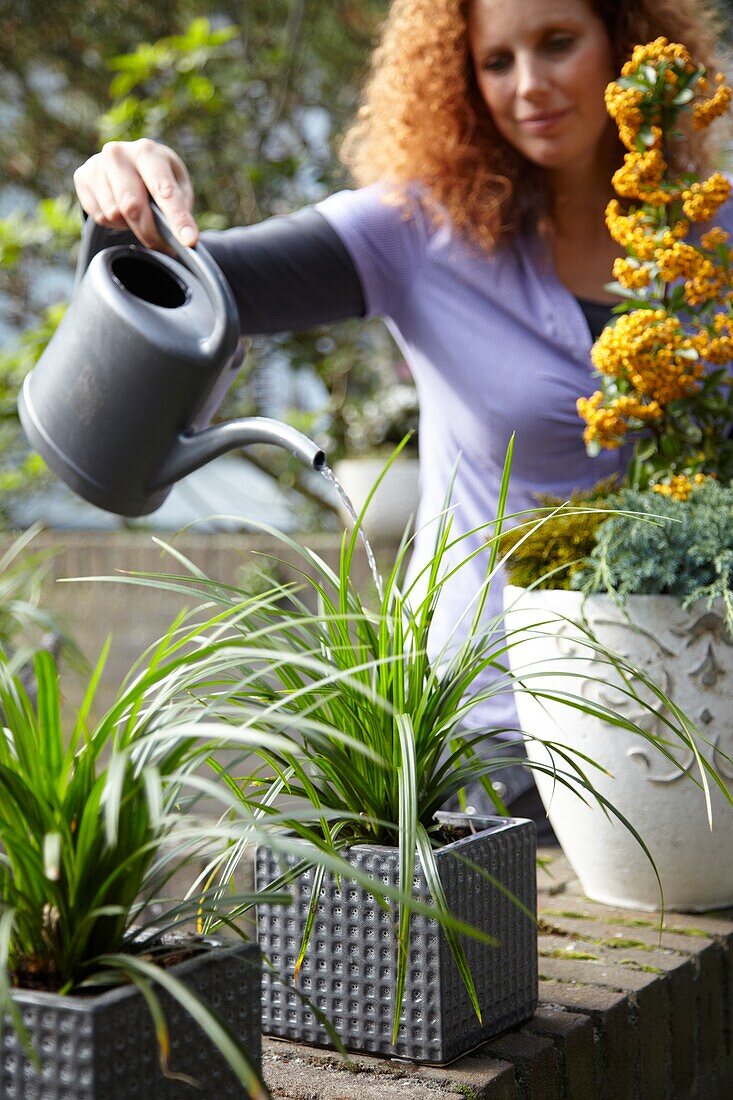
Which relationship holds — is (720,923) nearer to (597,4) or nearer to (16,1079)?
(16,1079)

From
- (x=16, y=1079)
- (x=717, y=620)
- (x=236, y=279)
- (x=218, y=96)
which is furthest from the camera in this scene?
(x=218, y=96)

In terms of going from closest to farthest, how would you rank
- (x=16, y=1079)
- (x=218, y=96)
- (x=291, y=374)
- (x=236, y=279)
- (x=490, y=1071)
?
(x=16, y=1079)
(x=490, y=1071)
(x=236, y=279)
(x=218, y=96)
(x=291, y=374)

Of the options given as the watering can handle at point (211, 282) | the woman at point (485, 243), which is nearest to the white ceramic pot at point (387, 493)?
the woman at point (485, 243)

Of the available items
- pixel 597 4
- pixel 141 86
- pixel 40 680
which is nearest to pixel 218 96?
pixel 141 86

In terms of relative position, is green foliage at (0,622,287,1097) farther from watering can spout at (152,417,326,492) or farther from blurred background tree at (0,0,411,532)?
blurred background tree at (0,0,411,532)

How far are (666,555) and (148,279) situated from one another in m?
0.66

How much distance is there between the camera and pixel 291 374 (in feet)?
15.5

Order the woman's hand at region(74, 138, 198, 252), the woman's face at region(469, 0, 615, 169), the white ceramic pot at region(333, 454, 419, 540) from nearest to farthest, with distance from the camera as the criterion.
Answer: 1. the woman's hand at region(74, 138, 198, 252)
2. the woman's face at region(469, 0, 615, 169)
3. the white ceramic pot at region(333, 454, 419, 540)

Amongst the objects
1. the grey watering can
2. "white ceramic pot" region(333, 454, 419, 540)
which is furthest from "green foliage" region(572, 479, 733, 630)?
"white ceramic pot" region(333, 454, 419, 540)

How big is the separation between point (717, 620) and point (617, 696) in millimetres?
136

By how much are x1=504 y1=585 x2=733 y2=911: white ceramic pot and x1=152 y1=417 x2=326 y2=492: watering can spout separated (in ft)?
1.05

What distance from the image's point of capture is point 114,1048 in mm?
711

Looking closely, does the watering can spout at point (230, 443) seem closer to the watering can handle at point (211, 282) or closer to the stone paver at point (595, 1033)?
the watering can handle at point (211, 282)

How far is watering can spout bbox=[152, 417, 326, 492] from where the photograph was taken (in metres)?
1.12
